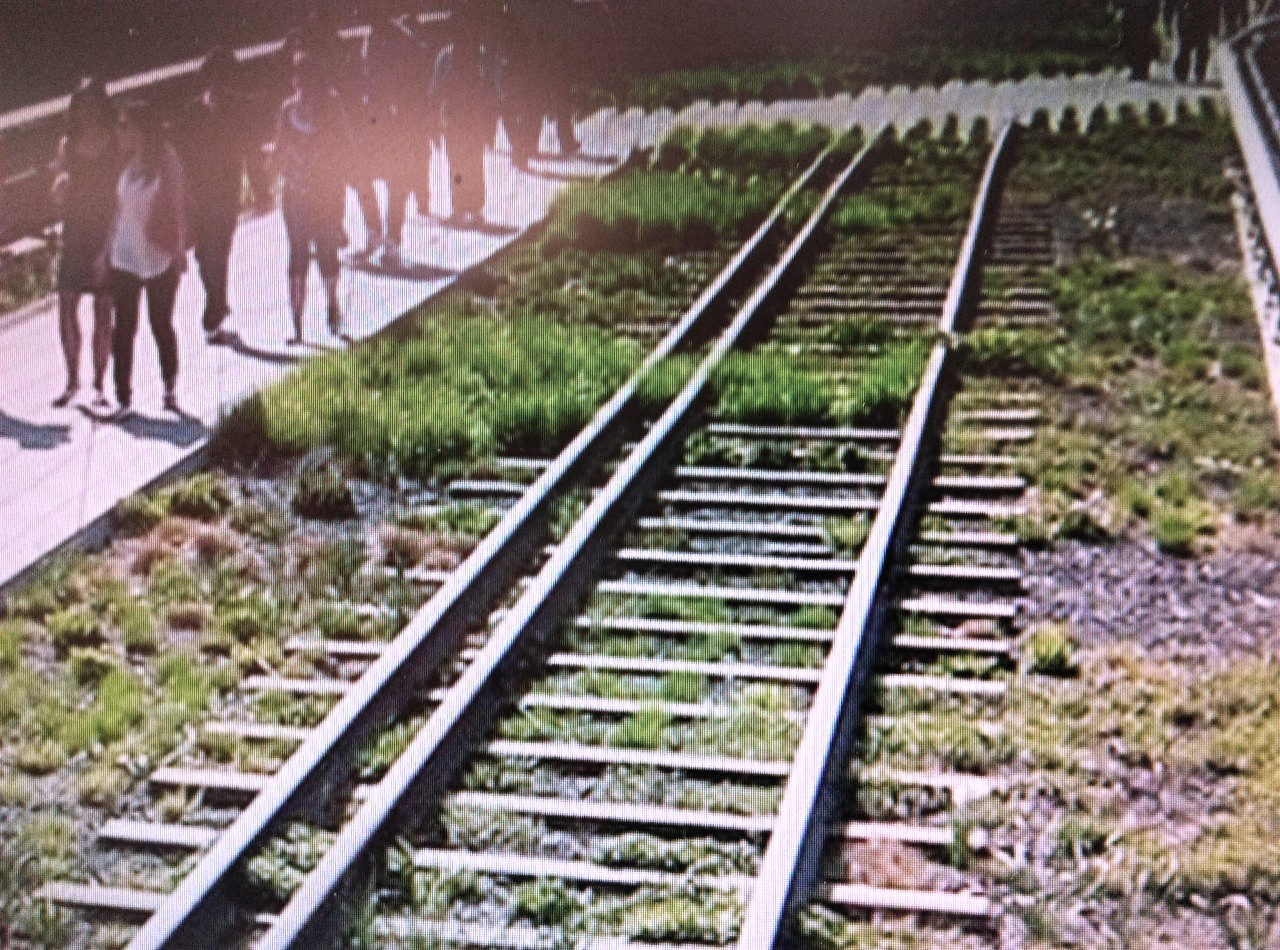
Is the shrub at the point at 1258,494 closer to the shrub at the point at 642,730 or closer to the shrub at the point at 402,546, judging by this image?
the shrub at the point at 642,730

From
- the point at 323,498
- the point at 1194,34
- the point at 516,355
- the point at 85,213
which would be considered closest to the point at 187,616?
the point at 323,498

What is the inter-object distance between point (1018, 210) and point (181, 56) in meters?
4.63

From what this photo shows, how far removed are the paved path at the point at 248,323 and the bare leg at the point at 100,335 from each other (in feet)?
0.49

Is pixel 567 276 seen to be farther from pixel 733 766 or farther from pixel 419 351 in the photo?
pixel 733 766

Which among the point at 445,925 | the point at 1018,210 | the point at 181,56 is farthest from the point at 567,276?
the point at 445,925

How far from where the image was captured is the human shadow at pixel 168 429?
6.04 metres

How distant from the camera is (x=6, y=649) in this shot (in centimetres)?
448

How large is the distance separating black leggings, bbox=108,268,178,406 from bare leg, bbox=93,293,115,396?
1.8 inches

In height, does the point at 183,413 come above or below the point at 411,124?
below

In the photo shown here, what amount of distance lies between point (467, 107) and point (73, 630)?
5770mm

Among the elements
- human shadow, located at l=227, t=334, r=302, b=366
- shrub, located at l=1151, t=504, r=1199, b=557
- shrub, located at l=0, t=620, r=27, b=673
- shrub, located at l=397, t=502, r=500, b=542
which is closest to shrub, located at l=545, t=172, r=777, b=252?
human shadow, located at l=227, t=334, r=302, b=366

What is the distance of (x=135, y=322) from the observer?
6371mm

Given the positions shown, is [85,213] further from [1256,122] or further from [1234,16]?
[1234,16]

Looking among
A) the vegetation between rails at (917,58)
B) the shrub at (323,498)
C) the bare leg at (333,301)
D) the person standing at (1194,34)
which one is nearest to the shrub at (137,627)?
the shrub at (323,498)
